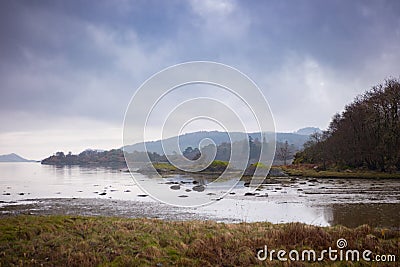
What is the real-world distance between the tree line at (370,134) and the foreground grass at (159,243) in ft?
173

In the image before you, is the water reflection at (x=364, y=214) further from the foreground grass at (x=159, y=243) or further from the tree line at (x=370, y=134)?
the tree line at (x=370, y=134)

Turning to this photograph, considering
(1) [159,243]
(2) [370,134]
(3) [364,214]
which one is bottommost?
(3) [364,214]

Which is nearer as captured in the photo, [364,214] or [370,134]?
[364,214]

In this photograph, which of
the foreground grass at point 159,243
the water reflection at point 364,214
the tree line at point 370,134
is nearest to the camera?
the foreground grass at point 159,243

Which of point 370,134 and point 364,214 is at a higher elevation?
point 370,134

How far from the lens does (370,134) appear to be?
61.2 metres

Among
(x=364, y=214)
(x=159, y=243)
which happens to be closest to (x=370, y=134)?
(x=364, y=214)

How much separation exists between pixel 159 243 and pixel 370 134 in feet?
196

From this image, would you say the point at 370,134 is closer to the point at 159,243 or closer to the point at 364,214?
the point at 364,214

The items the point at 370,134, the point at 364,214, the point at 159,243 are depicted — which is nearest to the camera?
the point at 159,243

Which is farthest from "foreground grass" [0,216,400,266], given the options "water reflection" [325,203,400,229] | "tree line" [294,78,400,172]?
"tree line" [294,78,400,172]

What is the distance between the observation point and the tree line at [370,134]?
57531 millimetres

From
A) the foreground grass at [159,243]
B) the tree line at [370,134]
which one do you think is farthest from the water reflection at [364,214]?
the tree line at [370,134]

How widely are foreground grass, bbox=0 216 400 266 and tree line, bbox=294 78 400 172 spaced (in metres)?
52.6
